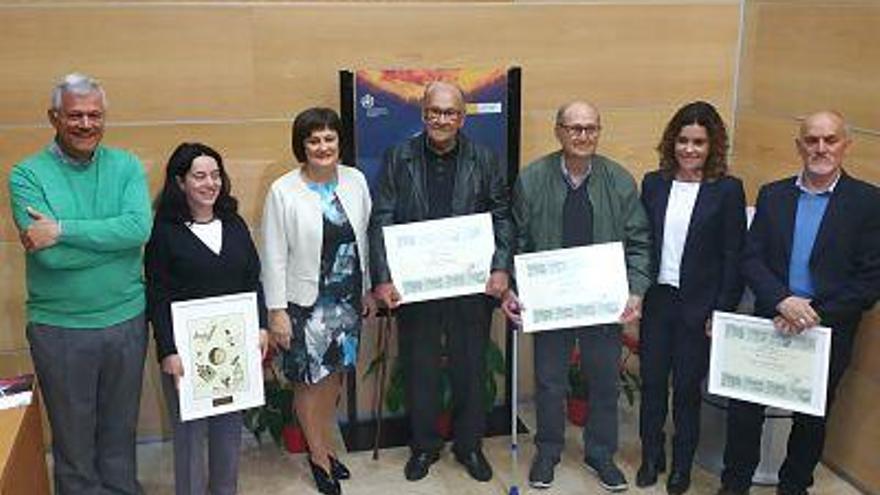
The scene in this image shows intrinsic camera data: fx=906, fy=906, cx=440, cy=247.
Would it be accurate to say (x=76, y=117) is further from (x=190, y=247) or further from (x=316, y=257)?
(x=316, y=257)

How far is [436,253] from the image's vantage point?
137 inches

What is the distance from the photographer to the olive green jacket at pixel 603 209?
3.45 meters

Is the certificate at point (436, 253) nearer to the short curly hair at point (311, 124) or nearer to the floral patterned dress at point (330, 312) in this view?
the floral patterned dress at point (330, 312)

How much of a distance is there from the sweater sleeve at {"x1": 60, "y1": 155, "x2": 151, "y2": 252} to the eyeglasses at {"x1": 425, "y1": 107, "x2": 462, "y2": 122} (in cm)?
105

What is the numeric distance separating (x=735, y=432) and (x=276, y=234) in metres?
1.92

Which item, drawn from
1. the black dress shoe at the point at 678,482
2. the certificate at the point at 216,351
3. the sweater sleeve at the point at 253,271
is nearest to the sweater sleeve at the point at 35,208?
the certificate at the point at 216,351

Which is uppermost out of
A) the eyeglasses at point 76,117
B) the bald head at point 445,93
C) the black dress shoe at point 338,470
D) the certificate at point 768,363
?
the bald head at point 445,93

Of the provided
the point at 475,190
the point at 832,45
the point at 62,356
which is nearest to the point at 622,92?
the point at 832,45

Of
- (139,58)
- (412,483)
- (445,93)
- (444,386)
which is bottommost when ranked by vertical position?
(412,483)

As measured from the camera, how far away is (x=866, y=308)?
3205 millimetres

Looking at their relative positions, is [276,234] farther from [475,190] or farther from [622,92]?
[622,92]

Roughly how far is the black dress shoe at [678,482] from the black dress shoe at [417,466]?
1.00m

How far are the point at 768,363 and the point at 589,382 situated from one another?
2.36 ft

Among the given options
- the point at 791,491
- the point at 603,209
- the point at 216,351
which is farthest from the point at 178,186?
the point at 791,491
